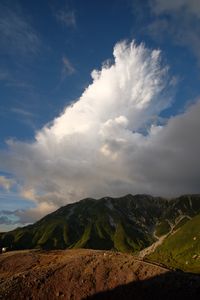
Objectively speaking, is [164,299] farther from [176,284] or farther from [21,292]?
[21,292]

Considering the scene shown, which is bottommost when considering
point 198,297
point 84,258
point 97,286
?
point 198,297

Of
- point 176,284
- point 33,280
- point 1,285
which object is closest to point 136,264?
point 176,284

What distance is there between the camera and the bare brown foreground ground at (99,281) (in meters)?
50.2

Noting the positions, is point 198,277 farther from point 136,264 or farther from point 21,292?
point 21,292

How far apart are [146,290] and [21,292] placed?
18656mm

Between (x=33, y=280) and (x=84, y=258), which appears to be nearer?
(x=33, y=280)

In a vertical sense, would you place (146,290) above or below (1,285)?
below

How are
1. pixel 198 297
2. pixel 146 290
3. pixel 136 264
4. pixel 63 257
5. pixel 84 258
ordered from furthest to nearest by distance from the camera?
pixel 63 257 < pixel 84 258 < pixel 136 264 < pixel 146 290 < pixel 198 297

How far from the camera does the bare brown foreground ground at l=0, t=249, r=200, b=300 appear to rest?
5025 centimetres

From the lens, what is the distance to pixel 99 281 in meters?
55.2

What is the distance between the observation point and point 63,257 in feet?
214

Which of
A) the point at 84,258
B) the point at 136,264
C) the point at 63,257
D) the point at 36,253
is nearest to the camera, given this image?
the point at 136,264

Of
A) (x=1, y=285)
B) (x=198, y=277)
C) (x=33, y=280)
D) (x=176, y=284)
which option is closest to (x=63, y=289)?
(x=33, y=280)

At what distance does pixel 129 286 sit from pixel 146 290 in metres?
2.92
